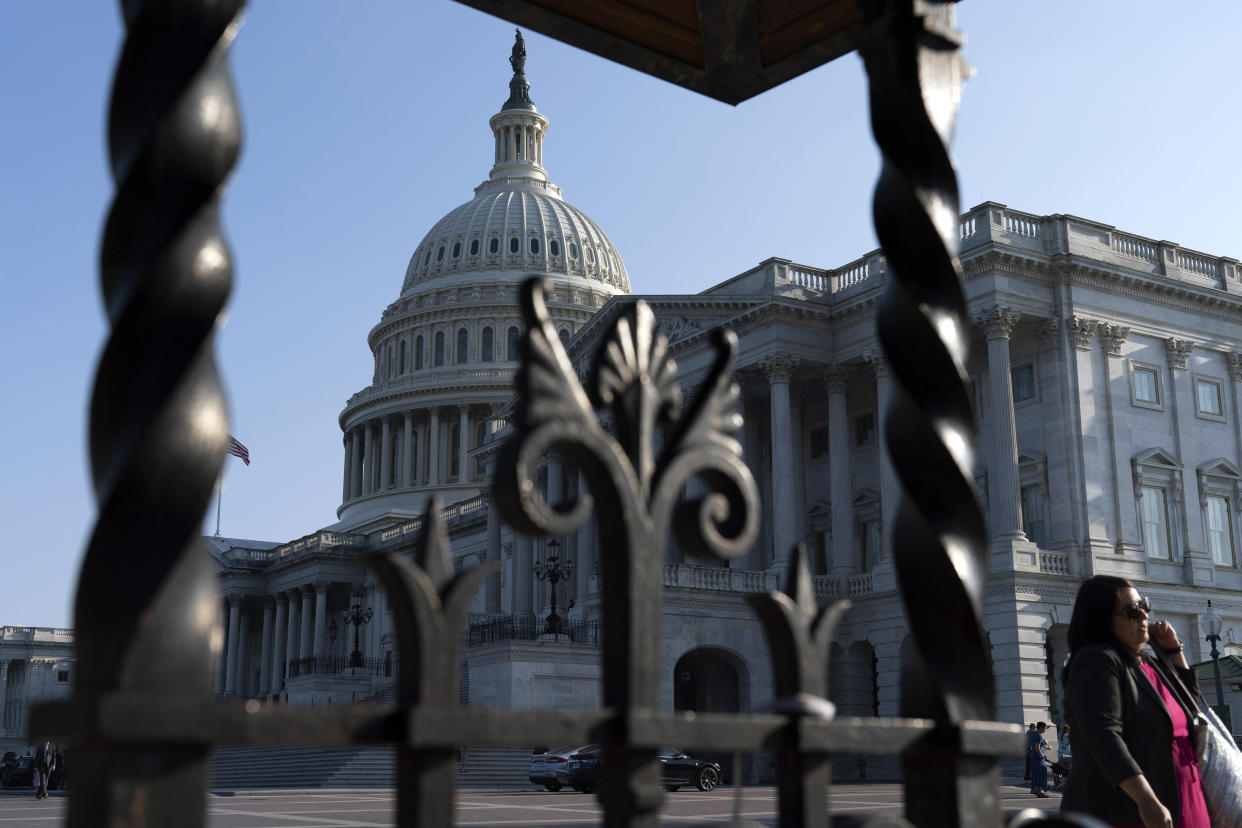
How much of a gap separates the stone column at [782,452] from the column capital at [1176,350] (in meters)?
12.1

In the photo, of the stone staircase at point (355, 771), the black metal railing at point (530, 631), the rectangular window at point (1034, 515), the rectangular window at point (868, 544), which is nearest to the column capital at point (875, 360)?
the rectangular window at point (868, 544)

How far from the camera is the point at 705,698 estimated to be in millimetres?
47031

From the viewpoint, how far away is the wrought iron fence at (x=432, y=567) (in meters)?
1.88

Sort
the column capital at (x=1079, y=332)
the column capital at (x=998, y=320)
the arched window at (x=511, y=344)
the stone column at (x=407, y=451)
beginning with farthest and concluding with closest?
the stone column at (x=407, y=451) < the arched window at (x=511, y=344) < the column capital at (x=1079, y=332) < the column capital at (x=998, y=320)

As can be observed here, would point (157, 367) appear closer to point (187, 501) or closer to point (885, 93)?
point (187, 501)

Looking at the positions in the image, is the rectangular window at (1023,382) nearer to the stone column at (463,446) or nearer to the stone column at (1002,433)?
the stone column at (1002,433)

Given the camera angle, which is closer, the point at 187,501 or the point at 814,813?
the point at 187,501

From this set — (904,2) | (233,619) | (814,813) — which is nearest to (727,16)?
(904,2)

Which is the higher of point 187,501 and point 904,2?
point 904,2

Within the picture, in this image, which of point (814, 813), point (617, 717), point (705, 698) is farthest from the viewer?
point (705, 698)

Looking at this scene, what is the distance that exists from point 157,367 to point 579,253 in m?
107

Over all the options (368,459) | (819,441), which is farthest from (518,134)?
(819,441)

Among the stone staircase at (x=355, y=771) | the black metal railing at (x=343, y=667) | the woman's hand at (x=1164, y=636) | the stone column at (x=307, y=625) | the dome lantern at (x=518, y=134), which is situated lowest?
the stone staircase at (x=355, y=771)

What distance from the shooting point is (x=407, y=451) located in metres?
103
